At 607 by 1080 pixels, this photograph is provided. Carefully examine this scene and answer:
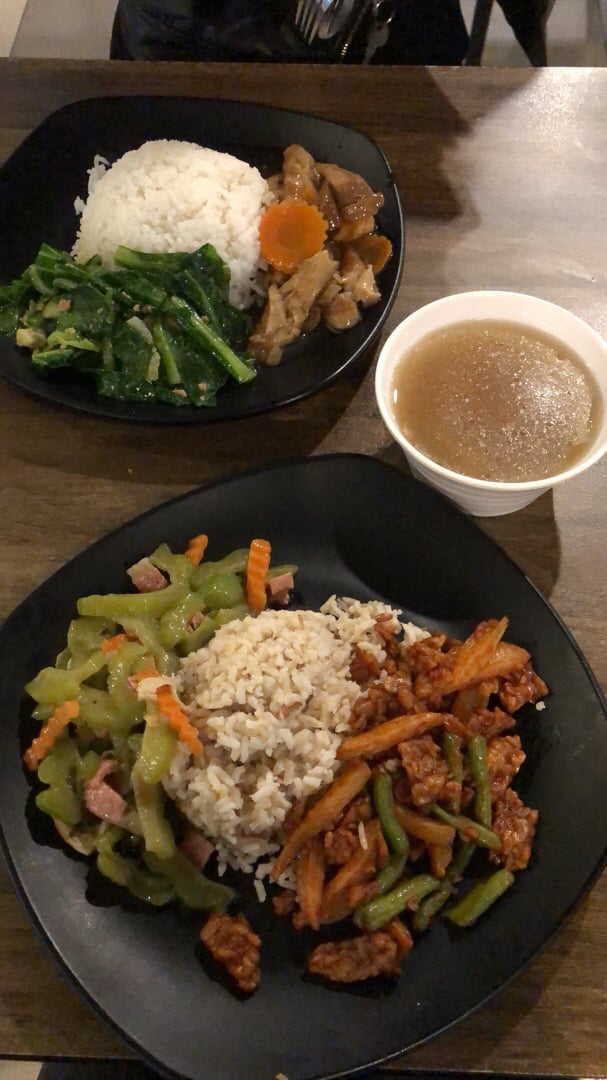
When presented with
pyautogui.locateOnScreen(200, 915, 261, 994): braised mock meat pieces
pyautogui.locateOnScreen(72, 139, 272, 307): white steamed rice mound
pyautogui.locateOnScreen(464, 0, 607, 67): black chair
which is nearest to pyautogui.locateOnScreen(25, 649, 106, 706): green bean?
pyautogui.locateOnScreen(200, 915, 261, 994): braised mock meat pieces

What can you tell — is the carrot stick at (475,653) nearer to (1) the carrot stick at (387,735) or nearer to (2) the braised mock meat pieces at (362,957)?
(1) the carrot stick at (387,735)

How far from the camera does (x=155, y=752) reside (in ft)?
4.87

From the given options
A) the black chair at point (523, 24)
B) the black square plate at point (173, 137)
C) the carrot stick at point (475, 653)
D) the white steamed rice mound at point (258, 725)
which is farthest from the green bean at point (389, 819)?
the black chair at point (523, 24)

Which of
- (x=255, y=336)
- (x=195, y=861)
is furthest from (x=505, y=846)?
(x=255, y=336)

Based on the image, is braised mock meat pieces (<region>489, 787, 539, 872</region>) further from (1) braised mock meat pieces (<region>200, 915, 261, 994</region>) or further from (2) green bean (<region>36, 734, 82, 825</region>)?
(2) green bean (<region>36, 734, 82, 825</region>)

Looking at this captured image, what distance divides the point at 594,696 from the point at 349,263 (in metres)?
1.39

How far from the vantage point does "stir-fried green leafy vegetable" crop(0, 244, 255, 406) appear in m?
2.04

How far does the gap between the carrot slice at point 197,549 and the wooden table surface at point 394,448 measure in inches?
11.4

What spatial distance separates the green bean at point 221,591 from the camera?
175cm

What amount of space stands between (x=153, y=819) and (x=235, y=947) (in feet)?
0.89

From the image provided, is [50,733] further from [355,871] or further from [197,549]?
[355,871]

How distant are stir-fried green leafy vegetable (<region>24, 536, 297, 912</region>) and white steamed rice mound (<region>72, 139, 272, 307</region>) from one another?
1072 millimetres

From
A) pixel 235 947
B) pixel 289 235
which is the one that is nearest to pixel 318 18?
pixel 289 235

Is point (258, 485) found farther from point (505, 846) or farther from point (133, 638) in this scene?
point (505, 846)
